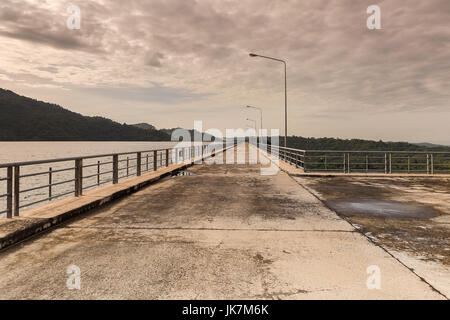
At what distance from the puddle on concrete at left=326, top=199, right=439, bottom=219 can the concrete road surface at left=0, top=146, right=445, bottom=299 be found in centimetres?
84

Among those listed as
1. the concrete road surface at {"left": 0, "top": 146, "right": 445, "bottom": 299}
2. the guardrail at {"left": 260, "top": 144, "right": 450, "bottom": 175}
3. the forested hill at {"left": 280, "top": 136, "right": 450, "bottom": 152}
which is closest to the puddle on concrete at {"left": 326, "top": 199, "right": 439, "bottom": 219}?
the concrete road surface at {"left": 0, "top": 146, "right": 445, "bottom": 299}

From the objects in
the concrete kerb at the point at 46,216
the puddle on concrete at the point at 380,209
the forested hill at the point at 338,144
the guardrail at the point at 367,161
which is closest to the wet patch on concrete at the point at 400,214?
the puddle on concrete at the point at 380,209

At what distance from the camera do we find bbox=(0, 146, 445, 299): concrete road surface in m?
3.66

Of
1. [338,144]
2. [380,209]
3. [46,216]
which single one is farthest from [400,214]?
[338,144]

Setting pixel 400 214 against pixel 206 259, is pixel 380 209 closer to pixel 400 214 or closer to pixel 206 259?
pixel 400 214

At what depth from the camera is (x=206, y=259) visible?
4684mm

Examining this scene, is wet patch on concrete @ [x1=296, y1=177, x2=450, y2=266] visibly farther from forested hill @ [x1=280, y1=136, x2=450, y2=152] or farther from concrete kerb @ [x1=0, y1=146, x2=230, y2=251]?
forested hill @ [x1=280, y1=136, x2=450, y2=152]

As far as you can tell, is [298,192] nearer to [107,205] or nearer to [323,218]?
[323,218]

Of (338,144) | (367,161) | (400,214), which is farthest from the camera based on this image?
(338,144)

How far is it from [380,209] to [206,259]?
224 inches

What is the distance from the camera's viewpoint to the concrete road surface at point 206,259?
366cm

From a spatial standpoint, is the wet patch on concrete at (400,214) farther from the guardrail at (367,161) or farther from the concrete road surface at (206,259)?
the guardrail at (367,161)

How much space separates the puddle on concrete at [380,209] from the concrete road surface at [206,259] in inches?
33.0

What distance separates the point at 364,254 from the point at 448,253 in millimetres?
1307
